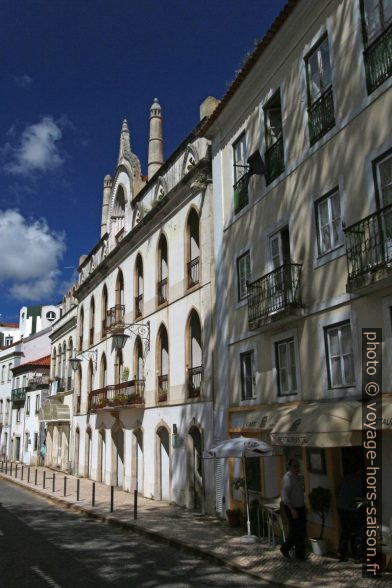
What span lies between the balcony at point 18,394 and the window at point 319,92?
37.2 m

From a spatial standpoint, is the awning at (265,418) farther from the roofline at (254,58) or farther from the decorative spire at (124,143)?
the decorative spire at (124,143)

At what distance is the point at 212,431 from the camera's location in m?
15.7

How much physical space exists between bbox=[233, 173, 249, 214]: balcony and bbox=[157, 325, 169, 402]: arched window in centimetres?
624

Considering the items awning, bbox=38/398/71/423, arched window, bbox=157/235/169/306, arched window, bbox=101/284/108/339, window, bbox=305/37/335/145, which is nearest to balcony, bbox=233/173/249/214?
window, bbox=305/37/335/145

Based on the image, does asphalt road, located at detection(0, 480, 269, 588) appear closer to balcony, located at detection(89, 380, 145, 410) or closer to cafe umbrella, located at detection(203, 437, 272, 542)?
cafe umbrella, located at detection(203, 437, 272, 542)

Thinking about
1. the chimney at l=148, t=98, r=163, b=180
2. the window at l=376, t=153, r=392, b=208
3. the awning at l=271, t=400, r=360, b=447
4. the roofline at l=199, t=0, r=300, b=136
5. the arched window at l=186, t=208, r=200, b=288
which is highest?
the chimney at l=148, t=98, r=163, b=180

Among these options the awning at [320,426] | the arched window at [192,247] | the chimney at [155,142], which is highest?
the chimney at [155,142]

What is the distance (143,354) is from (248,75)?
1088 cm

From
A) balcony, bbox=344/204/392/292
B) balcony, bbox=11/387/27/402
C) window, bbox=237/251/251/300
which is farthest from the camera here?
balcony, bbox=11/387/27/402

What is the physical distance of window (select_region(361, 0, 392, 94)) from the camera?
31.9ft

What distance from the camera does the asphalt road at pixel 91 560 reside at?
339 inches

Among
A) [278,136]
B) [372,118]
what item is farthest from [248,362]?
[372,118]

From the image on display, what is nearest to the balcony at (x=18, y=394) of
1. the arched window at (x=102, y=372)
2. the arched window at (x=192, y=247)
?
the arched window at (x=102, y=372)

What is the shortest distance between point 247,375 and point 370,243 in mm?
5931
